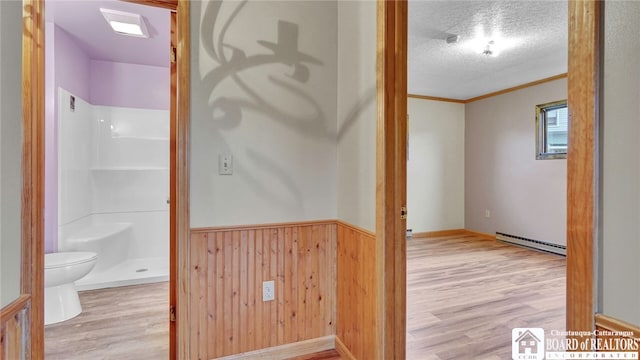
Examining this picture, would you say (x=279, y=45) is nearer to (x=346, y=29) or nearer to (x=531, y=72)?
(x=346, y=29)

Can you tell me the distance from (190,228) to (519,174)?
197 inches

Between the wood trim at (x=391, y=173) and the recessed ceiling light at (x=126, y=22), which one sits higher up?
the recessed ceiling light at (x=126, y=22)

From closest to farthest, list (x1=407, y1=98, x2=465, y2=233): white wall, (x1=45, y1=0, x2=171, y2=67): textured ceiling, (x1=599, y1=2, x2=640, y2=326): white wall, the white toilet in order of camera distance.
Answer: (x1=599, y1=2, x2=640, y2=326): white wall → the white toilet → (x1=45, y1=0, x2=171, y2=67): textured ceiling → (x1=407, y1=98, x2=465, y2=233): white wall

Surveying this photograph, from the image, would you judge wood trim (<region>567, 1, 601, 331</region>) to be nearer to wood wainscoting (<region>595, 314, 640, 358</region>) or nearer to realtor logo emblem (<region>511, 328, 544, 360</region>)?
wood wainscoting (<region>595, 314, 640, 358</region>)

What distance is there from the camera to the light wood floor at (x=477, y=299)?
2.16 metres

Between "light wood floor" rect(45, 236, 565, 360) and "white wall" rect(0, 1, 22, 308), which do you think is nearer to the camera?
"white wall" rect(0, 1, 22, 308)

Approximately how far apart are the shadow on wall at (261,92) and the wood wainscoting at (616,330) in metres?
1.26

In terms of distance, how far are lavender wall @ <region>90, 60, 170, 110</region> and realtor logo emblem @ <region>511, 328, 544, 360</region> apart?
4354 millimetres

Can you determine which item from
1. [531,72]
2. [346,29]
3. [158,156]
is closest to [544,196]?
[531,72]

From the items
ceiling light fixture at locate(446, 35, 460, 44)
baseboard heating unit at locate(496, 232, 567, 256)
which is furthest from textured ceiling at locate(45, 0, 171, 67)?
baseboard heating unit at locate(496, 232, 567, 256)

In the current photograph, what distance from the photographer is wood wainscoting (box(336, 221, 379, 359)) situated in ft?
5.49

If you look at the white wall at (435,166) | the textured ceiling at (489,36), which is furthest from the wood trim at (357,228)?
the white wall at (435,166)

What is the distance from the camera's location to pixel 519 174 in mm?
4926

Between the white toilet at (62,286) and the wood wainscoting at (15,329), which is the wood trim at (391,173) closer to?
the wood wainscoting at (15,329)
